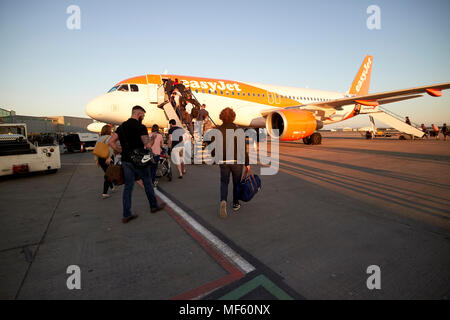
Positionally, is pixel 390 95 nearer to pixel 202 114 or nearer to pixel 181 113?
pixel 202 114

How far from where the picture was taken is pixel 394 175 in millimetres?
5820

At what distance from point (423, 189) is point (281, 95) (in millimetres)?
11501

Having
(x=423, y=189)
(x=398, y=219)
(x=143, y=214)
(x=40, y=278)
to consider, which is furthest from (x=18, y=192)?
(x=423, y=189)

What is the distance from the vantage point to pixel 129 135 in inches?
132

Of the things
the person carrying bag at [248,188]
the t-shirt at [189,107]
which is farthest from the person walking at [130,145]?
the t-shirt at [189,107]

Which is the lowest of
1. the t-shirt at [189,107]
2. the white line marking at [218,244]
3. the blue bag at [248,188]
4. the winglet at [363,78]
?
the white line marking at [218,244]

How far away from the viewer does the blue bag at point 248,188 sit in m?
3.53

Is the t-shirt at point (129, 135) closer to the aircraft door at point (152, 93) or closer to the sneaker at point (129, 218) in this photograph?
the sneaker at point (129, 218)

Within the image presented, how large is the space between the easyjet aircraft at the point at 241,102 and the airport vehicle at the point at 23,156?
3.35 metres

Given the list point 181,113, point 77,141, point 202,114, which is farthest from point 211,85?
point 77,141

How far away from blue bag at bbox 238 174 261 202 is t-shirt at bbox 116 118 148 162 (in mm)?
1868
